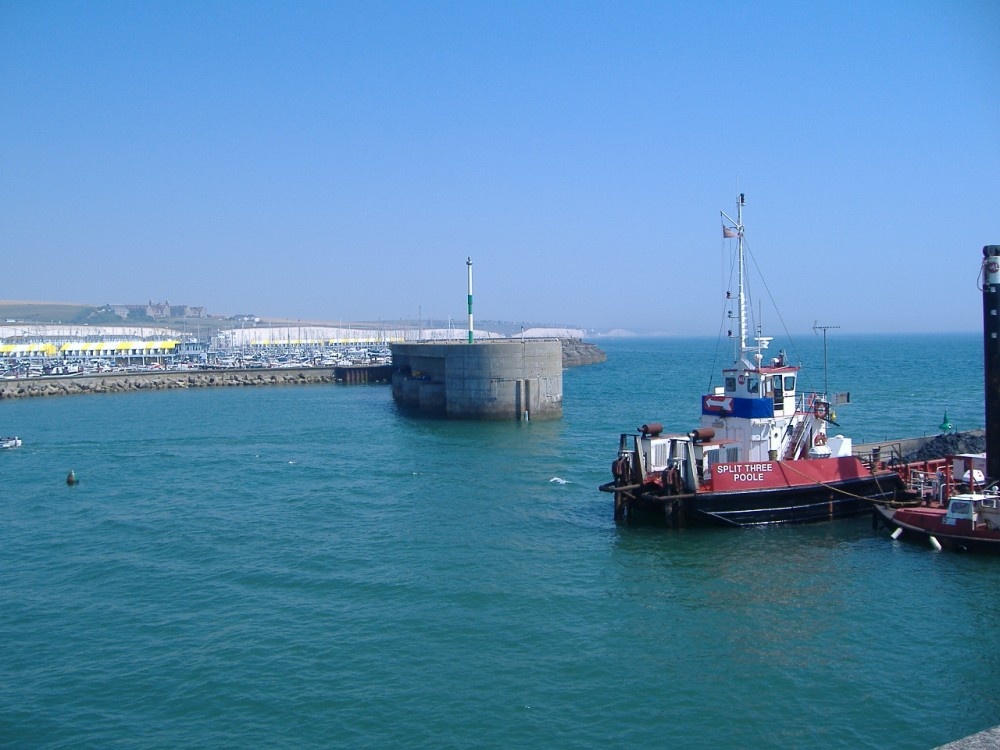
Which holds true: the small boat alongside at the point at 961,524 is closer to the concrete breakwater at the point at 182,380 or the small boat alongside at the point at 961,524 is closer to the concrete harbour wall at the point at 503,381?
the concrete harbour wall at the point at 503,381

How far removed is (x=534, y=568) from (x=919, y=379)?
244 ft

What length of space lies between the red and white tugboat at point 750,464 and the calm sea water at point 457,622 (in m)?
0.83

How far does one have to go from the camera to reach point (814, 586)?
20406 mm

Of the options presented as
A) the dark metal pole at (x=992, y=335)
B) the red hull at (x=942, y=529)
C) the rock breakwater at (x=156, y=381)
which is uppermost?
the dark metal pole at (x=992, y=335)

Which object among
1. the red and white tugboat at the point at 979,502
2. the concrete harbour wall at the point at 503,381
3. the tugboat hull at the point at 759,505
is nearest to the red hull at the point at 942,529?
the red and white tugboat at the point at 979,502

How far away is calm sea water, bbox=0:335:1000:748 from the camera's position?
14.1 metres

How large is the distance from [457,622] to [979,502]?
47.4ft

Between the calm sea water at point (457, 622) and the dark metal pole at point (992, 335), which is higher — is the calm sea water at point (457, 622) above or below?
below

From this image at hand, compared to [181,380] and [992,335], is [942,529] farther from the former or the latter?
[181,380]

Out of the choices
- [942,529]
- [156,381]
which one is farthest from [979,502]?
[156,381]

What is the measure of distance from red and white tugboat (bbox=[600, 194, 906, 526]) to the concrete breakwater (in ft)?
213

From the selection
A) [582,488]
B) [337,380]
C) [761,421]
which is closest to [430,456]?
[582,488]

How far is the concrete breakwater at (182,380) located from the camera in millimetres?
74938

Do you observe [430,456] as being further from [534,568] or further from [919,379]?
[919,379]
